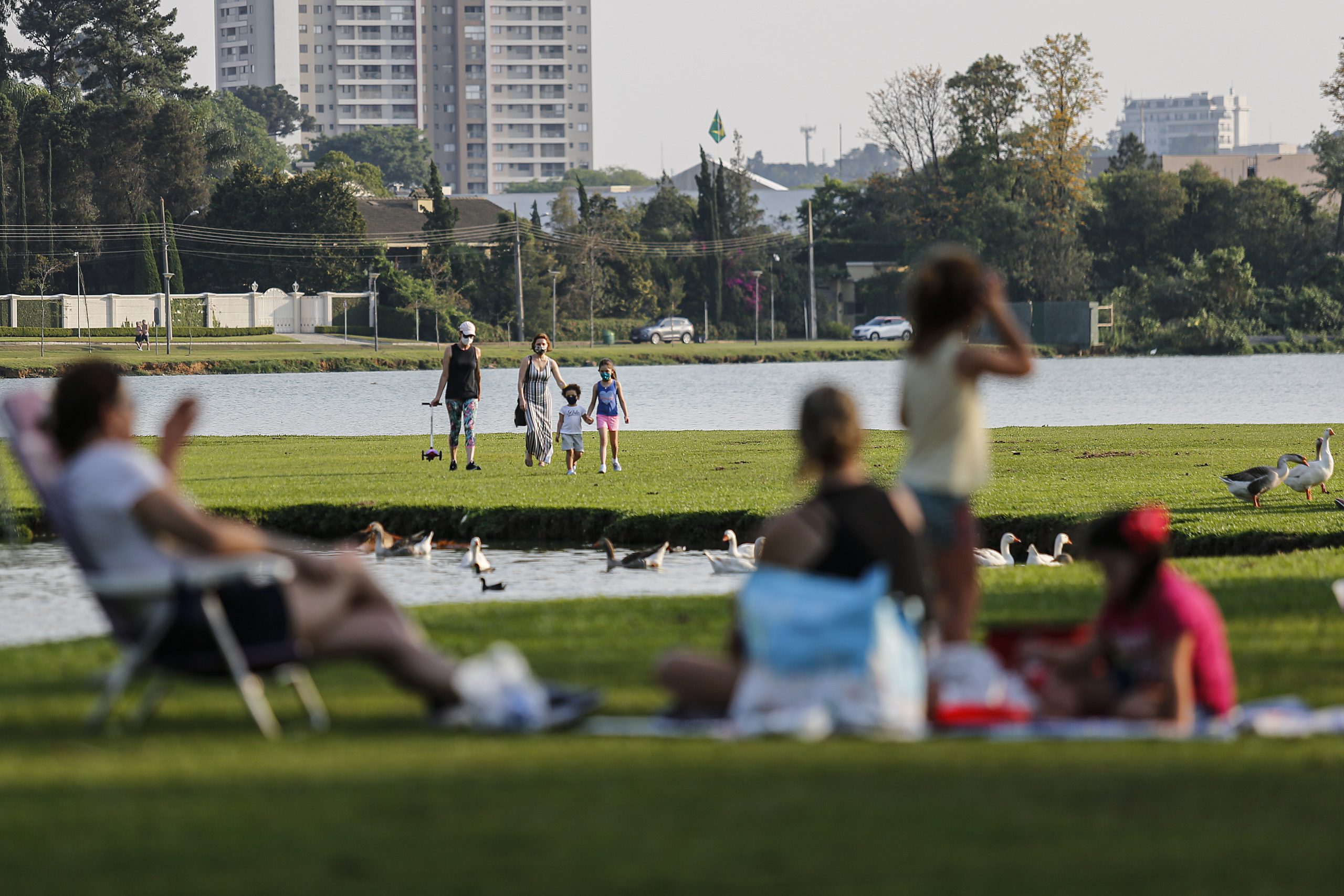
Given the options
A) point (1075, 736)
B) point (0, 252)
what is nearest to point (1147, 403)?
point (1075, 736)

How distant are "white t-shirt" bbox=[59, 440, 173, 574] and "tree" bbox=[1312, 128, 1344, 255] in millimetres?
93479

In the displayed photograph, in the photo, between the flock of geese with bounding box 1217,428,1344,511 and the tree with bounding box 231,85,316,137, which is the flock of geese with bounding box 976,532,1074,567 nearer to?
the flock of geese with bounding box 1217,428,1344,511

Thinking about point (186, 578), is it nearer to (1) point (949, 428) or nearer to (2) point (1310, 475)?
(1) point (949, 428)

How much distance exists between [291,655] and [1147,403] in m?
43.2

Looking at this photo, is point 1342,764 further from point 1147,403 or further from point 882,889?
point 1147,403

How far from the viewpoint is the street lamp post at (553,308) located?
89.5 metres

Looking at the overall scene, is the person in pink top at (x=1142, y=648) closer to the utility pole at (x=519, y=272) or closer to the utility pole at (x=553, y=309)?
the utility pole at (x=519, y=272)

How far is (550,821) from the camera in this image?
492cm

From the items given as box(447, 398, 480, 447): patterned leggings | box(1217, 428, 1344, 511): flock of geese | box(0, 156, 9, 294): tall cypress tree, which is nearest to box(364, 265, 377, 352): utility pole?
box(0, 156, 9, 294): tall cypress tree

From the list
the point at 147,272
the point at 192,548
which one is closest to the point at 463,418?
the point at 192,548

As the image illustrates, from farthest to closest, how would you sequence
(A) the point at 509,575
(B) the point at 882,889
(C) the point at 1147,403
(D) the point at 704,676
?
(C) the point at 1147,403, (A) the point at 509,575, (D) the point at 704,676, (B) the point at 882,889

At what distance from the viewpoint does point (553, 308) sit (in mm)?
90125

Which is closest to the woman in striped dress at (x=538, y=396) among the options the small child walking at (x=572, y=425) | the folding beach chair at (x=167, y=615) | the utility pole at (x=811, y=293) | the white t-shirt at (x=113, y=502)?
the small child walking at (x=572, y=425)

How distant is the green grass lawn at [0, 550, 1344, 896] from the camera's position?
4.44 m
